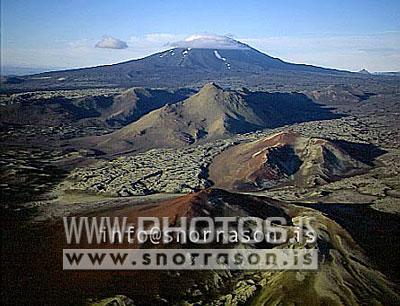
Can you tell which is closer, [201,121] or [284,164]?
[284,164]

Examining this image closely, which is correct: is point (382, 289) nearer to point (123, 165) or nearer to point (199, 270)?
point (199, 270)

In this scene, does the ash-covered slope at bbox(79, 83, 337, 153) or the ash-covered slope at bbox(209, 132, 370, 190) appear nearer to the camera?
the ash-covered slope at bbox(209, 132, 370, 190)

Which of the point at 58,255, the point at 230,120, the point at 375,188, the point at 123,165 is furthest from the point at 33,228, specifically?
the point at 230,120

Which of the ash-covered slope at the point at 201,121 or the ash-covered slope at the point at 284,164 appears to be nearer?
the ash-covered slope at the point at 284,164

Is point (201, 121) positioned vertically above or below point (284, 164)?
above
